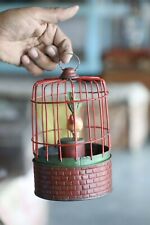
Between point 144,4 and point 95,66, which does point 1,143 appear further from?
point 144,4

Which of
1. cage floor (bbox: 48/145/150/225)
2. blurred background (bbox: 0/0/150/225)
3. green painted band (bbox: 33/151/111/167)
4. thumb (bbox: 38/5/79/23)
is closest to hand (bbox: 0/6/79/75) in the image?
thumb (bbox: 38/5/79/23)

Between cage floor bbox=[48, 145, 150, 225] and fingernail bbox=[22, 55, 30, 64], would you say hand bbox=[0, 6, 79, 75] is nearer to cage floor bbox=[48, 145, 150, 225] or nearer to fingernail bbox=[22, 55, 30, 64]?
fingernail bbox=[22, 55, 30, 64]

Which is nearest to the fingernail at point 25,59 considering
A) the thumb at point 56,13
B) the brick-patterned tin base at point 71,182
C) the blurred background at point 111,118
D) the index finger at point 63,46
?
the index finger at point 63,46

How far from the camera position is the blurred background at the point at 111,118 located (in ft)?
8.79

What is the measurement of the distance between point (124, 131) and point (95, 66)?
998mm

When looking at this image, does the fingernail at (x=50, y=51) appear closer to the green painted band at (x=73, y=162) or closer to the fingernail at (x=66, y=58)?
the fingernail at (x=66, y=58)

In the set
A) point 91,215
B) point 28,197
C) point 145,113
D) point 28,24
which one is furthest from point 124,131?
point 28,24

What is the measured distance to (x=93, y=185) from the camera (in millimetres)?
1454

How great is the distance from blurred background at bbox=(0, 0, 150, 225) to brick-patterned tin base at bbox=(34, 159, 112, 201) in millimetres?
837

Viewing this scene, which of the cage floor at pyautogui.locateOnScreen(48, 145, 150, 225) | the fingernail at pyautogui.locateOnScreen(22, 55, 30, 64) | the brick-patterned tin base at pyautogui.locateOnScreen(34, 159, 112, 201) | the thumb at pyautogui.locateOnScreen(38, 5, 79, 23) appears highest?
the thumb at pyautogui.locateOnScreen(38, 5, 79, 23)

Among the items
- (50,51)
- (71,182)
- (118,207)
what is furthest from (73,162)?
(118,207)

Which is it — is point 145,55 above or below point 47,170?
above

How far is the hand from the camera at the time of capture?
64.1 inches

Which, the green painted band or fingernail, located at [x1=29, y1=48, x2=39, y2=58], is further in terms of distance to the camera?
fingernail, located at [x1=29, y1=48, x2=39, y2=58]
